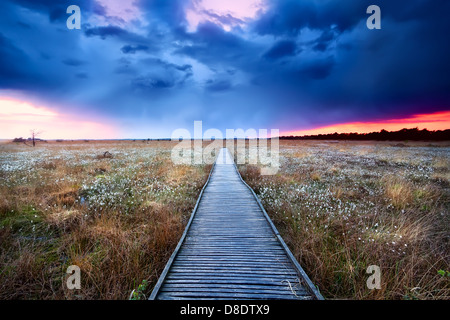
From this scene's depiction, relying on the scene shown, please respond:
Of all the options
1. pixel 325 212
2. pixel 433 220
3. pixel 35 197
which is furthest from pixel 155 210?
pixel 433 220

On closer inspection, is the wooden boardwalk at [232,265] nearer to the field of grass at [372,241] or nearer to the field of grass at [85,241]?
the field of grass at [85,241]

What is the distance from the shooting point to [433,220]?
23.7 ft

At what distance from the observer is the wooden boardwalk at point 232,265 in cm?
357

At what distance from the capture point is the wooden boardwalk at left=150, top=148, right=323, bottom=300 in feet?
11.7

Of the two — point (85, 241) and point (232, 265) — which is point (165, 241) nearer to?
point (232, 265)

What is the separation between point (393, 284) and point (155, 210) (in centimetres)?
732

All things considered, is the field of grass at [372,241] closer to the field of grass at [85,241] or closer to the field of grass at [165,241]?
the field of grass at [165,241]

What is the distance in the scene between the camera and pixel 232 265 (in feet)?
14.1

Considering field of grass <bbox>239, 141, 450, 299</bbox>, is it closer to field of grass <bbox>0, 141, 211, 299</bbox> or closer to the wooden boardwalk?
the wooden boardwalk

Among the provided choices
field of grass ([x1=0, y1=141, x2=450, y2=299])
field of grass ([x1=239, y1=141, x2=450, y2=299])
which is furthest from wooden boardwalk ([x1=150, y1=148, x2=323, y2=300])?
field of grass ([x1=239, y1=141, x2=450, y2=299])

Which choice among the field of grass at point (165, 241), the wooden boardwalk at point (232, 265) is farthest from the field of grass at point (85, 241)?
the wooden boardwalk at point (232, 265)

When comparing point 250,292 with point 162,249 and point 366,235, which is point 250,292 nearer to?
point 162,249

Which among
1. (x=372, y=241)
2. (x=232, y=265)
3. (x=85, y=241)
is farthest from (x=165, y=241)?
(x=372, y=241)

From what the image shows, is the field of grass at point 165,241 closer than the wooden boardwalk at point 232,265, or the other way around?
the wooden boardwalk at point 232,265
